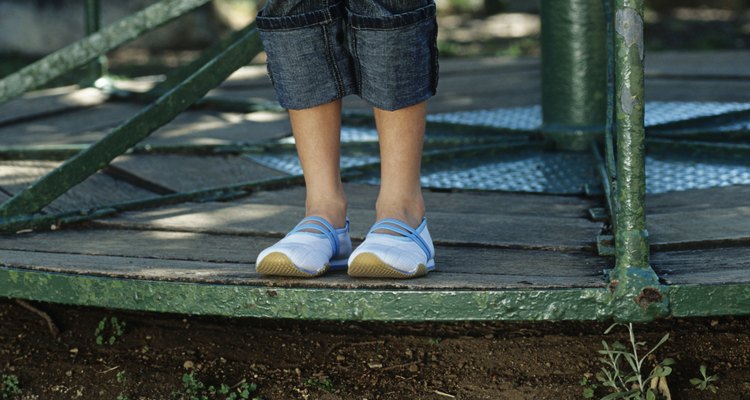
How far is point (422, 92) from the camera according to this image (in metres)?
1.94

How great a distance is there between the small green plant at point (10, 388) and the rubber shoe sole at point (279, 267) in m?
0.71

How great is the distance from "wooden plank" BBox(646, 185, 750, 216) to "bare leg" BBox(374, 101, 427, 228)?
2.18 feet

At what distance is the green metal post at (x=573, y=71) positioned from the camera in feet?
9.88

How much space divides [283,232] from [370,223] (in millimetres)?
208

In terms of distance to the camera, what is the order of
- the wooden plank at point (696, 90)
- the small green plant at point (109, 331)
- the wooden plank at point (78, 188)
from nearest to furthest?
the small green plant at point (109, 331)
the wooden plank at point (78, 188)
the wooden plank at point (696, 90)

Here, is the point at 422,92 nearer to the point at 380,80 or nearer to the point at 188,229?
the point at 380,80

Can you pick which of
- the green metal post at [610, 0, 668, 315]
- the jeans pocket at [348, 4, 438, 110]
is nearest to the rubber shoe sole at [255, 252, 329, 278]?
the jeans pocket at [348, 4, 438, 110]

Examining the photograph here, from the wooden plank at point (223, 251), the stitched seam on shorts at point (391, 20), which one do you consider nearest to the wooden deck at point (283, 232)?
the wooden plank at point (223, 251)

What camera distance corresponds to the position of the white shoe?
1.83 m

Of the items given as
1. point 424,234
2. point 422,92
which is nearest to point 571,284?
point 424,234

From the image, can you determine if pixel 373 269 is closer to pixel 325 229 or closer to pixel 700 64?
pixel 325 229

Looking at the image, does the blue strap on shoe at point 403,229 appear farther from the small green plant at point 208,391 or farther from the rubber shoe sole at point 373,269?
the small green plant at point 208,391

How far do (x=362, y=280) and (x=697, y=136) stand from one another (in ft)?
5.43

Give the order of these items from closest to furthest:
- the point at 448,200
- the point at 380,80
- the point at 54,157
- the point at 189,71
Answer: the point at 380,80 < the point at 448,200 < the point at 54,157 < the point at 189,71
